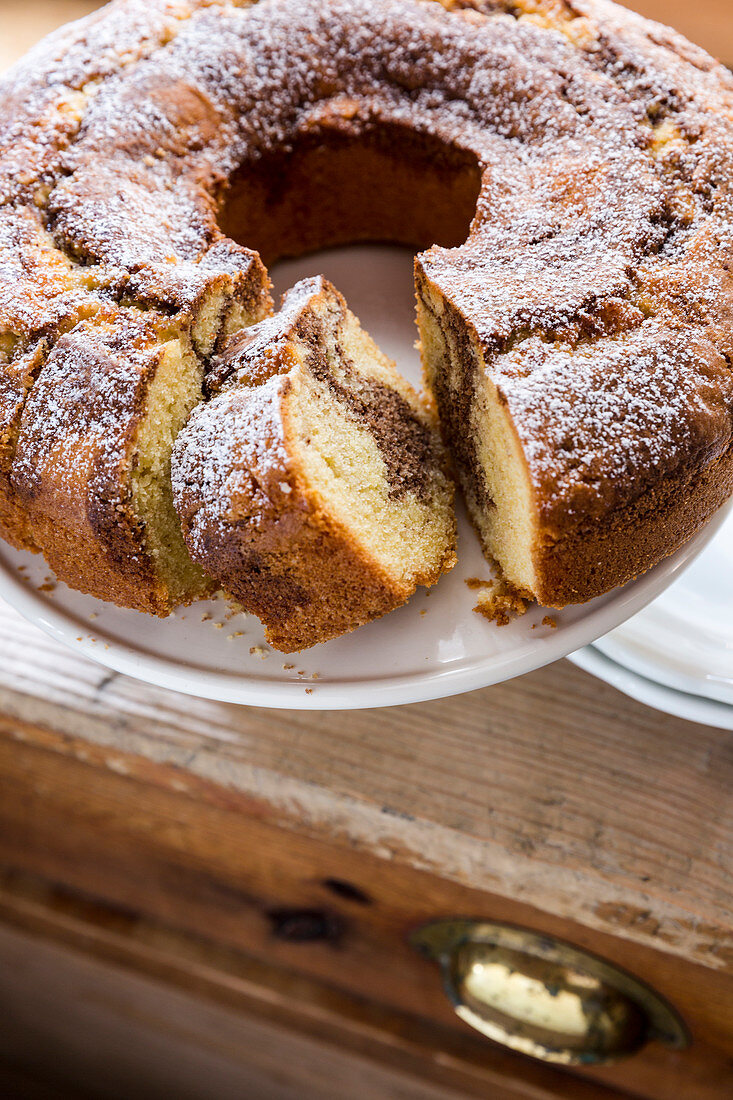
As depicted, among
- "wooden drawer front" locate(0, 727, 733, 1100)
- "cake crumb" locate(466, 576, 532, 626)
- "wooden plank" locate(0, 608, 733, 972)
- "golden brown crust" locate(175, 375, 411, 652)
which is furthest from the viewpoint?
"wooden drawer front" locate(0, 727, 733, 1100)

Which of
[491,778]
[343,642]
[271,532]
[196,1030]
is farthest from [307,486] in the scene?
[196,1030]

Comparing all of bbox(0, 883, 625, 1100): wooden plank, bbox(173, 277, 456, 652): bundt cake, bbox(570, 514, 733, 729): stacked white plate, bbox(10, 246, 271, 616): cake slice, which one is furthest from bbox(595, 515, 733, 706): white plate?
bbox(0, 883, 625, 1100): wooden plank

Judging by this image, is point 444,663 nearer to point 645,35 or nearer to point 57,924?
point 645,35

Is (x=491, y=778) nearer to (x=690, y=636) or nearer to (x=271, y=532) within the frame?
(x=690, y=636)

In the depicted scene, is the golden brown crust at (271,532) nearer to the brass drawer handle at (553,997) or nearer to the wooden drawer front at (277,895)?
the wooden drawer front at (277,895)

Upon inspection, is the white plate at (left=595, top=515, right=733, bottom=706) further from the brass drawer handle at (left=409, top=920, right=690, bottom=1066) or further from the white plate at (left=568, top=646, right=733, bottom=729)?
the brass drawer handle at (left=409, top=920, right=690, bottom=1066)

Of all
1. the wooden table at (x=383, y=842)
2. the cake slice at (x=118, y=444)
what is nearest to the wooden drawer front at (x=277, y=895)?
the wooden table at (x=383, y=842)
